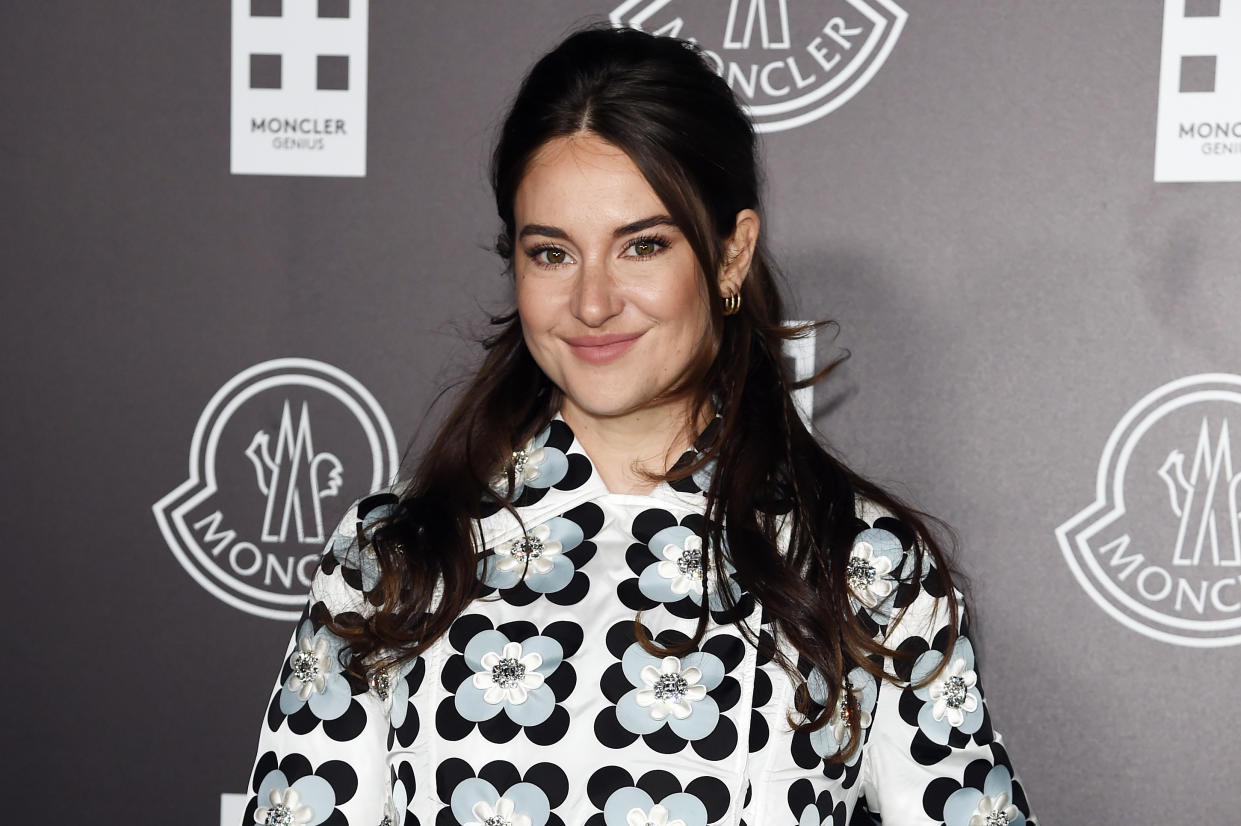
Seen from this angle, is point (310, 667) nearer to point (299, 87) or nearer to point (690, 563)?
point (690, 563)

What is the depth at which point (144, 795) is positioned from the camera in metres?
1.66

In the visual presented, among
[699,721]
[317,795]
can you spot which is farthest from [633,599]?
[317,795]

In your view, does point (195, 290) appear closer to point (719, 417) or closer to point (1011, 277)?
point (719, 417)

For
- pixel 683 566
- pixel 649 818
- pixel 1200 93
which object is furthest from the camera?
pixel 1200 93

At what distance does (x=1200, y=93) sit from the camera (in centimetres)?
143

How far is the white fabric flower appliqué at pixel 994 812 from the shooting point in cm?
110

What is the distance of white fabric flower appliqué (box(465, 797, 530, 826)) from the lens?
1.05m

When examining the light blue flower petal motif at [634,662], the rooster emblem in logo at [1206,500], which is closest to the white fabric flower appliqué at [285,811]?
the light blue flower petal motif at [634,662]

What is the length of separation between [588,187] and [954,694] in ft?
1.89

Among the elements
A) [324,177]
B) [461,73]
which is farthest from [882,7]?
[324,177]

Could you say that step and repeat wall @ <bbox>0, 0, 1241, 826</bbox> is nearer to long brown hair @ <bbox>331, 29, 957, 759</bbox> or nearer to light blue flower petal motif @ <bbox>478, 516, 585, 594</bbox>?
long brown hair @ <bbox>331, 29, 957, 759</bbox>

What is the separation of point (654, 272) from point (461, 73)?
62cm

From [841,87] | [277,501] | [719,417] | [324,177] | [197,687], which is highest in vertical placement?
[841,87]

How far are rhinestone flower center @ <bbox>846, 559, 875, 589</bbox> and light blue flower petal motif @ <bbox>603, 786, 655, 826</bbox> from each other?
→ 28 cm
